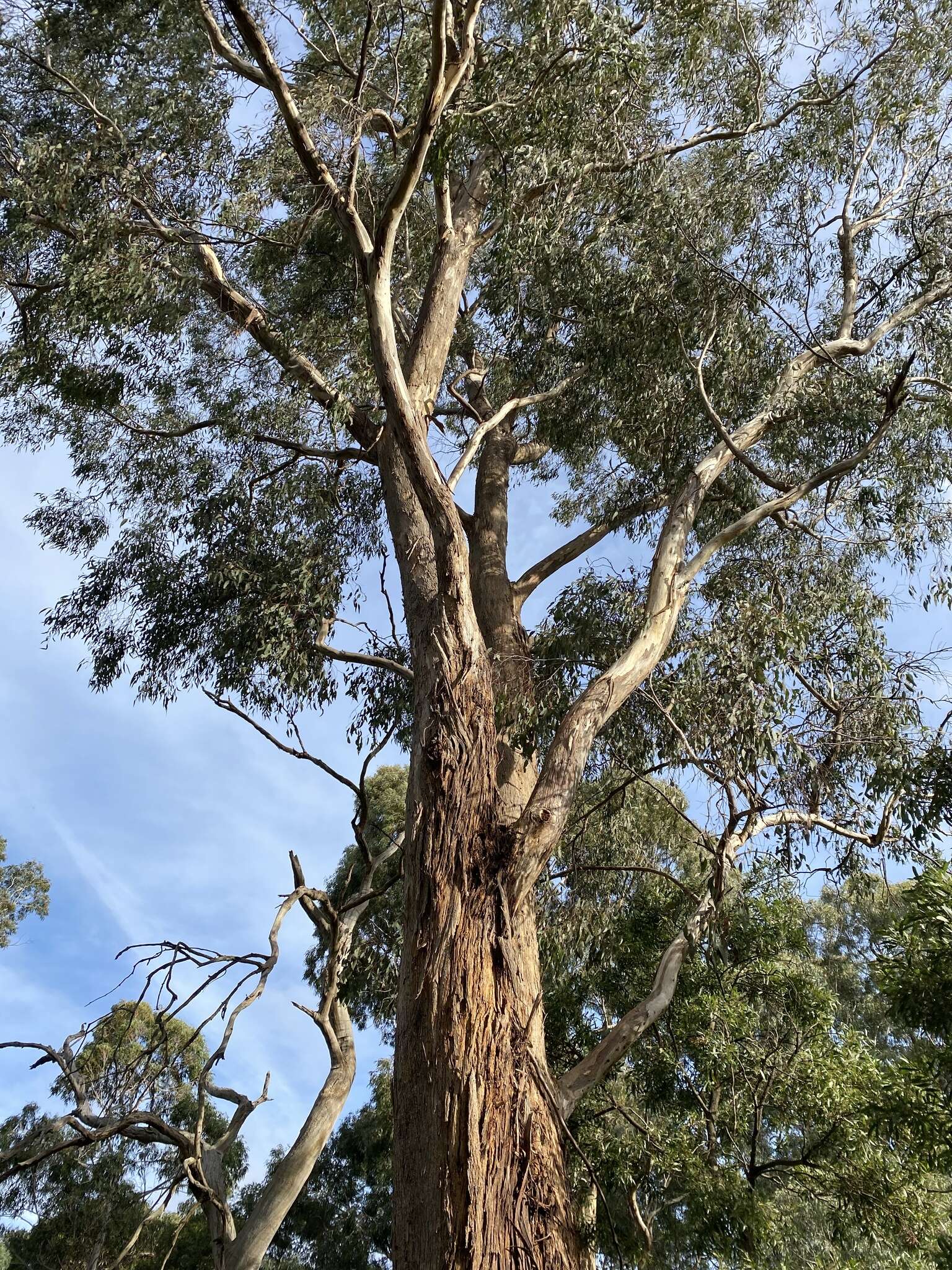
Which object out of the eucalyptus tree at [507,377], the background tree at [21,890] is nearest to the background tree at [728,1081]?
the eucalyptus tree at [507,377]

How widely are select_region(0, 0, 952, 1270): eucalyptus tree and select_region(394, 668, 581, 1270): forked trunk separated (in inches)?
1.4

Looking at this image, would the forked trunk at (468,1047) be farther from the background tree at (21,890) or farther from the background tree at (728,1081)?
the background tree at (21,890)

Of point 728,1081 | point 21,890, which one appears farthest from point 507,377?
point 21,890

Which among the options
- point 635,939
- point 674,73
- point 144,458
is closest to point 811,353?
point 674,73

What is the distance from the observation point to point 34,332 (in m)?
6.92

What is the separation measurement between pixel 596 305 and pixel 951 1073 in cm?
506

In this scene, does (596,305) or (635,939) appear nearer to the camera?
(596,305)

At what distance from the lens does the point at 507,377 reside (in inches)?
311

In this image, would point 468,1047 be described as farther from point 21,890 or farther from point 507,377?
point 21,890

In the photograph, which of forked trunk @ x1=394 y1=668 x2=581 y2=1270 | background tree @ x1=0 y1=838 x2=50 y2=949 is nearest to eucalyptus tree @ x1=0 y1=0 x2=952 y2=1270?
forked trunk @ x1=394 y1=668 x2=581 y2=1270

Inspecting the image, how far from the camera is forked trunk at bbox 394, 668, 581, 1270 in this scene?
2832mm

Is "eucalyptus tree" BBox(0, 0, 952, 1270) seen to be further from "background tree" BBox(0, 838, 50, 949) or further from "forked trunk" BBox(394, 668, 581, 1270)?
"background tree" BBox(0, 838, 50, 949)

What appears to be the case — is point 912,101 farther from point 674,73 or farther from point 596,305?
point 596,305

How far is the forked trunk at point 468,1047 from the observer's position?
283 cm
